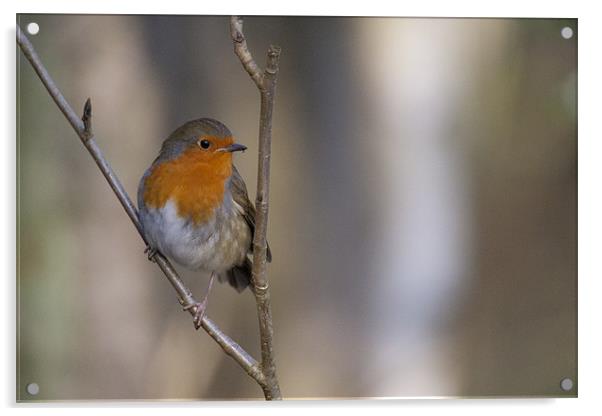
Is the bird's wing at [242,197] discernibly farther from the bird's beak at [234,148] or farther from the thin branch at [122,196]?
the thin branch at [122,196]

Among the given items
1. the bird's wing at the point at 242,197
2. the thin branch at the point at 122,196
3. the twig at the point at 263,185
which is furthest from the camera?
the bird's wing at the point at 242,197

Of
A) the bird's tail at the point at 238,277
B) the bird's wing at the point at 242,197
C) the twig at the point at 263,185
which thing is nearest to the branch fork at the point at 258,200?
the twig at the point at 263,185

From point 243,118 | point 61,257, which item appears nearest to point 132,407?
point 61,257

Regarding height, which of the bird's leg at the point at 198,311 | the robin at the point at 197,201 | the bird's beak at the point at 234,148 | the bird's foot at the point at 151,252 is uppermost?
the bird's beak at the point at 234,148

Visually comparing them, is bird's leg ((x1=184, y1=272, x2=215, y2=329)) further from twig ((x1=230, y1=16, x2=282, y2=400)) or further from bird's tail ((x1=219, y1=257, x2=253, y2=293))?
twig ((x1=230, y1=16, x2=282, y2=400))

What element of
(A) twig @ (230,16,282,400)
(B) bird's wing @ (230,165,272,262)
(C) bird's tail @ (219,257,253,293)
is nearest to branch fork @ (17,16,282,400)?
(A) twig @ (230,16,282,400)

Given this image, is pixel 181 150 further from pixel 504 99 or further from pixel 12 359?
pixel 504 99
